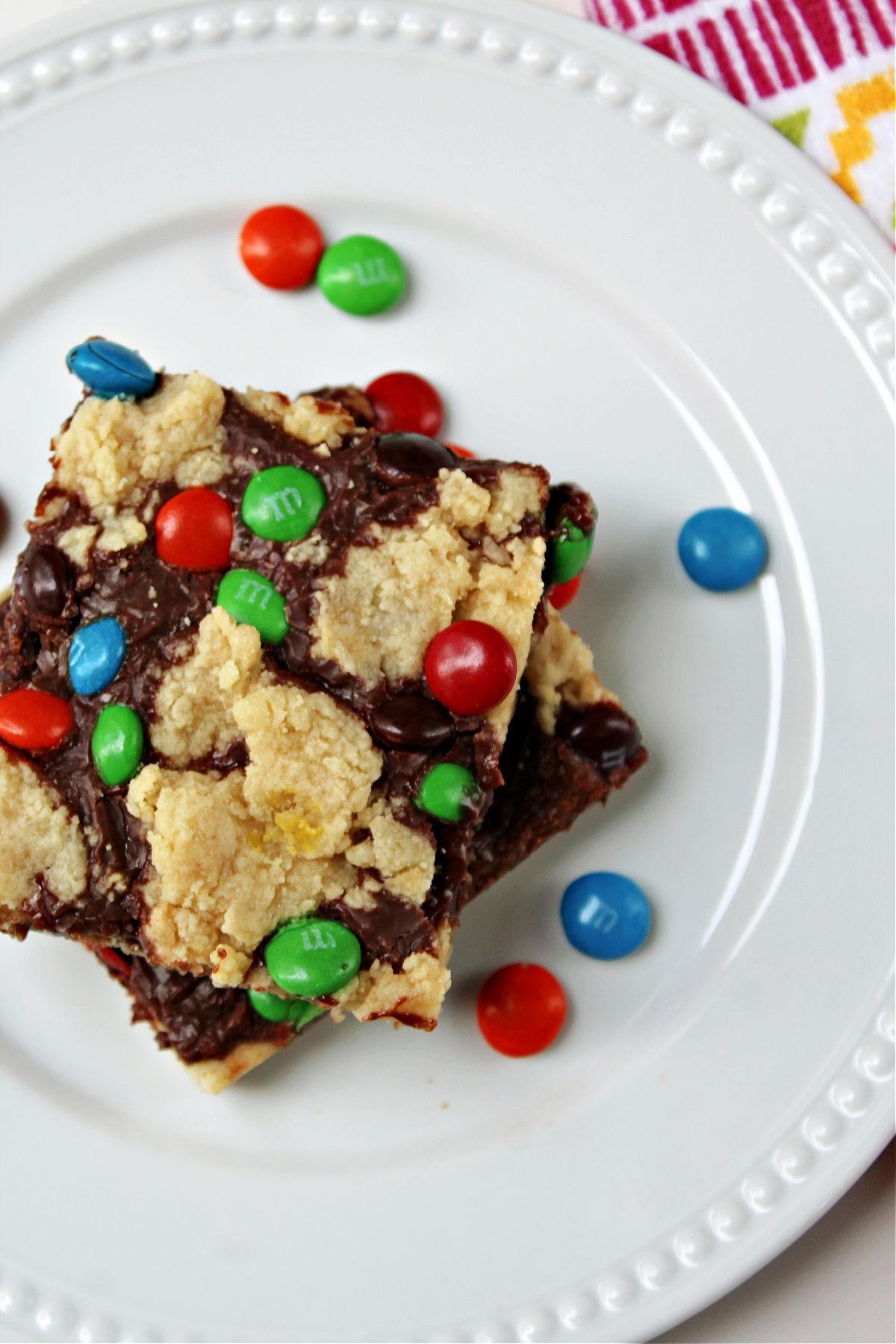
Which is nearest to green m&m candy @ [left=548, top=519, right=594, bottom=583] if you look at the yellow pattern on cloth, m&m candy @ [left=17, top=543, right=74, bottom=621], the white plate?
the white plate

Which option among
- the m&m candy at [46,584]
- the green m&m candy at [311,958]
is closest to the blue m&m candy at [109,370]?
the m&m candy at [46,584]

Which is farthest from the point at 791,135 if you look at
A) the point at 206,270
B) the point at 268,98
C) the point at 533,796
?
the point at 533,796

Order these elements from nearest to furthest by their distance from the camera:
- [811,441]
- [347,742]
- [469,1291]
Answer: [347,742], [469,1291], [811,441]

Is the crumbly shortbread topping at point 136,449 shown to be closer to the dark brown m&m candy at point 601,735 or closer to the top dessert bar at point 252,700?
the top dessert bar at point 252,700

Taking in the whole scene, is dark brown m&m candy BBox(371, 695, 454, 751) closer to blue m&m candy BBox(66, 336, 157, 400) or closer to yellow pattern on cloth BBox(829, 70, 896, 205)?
blue m&m candy BBox(66, 336, 157, 400)

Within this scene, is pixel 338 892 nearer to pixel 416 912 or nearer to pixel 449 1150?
pixel 416 912

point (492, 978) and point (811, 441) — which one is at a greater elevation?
point (811, 441)

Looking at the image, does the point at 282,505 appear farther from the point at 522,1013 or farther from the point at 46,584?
the point at 522,1013
